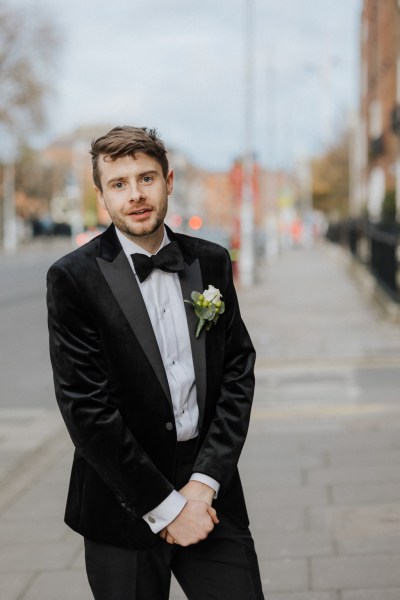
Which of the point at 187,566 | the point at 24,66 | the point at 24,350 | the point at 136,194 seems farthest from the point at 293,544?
the point at 24,66

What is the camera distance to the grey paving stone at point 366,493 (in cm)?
570

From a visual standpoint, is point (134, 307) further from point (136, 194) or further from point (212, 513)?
point (212, 513)

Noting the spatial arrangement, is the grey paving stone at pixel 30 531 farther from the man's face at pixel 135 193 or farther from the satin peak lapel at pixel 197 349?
the man's face at pixel 135 193

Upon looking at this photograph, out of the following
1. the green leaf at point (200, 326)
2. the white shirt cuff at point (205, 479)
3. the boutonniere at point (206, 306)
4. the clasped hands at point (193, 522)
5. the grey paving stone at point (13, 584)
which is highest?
the boutonniere at point (206, 306)

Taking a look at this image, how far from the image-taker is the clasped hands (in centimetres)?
255

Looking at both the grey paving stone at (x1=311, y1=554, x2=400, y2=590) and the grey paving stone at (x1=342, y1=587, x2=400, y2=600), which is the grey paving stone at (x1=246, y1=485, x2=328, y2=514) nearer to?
the grey paving stone at (x1=311, y1=554, x2=400, y2=590)

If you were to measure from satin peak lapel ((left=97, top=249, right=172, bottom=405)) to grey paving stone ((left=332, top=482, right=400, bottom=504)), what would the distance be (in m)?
3.38

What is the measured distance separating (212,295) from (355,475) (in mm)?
3903

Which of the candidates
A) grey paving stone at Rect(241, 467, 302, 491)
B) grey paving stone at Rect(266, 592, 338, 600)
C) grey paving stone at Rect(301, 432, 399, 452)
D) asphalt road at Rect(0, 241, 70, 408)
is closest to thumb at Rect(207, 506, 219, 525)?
grey paving stone at Rect(266, 592, 338, 600)

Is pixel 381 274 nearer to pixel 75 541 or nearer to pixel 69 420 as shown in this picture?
pixel 75 541

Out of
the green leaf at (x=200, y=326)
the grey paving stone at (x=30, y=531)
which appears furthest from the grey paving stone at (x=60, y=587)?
the green leaf at (x=200, y=326)

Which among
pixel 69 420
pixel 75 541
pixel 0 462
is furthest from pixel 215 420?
pixel 0 462

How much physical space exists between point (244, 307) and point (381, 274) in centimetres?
263

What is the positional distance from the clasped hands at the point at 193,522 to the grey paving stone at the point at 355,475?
12.1 feet
